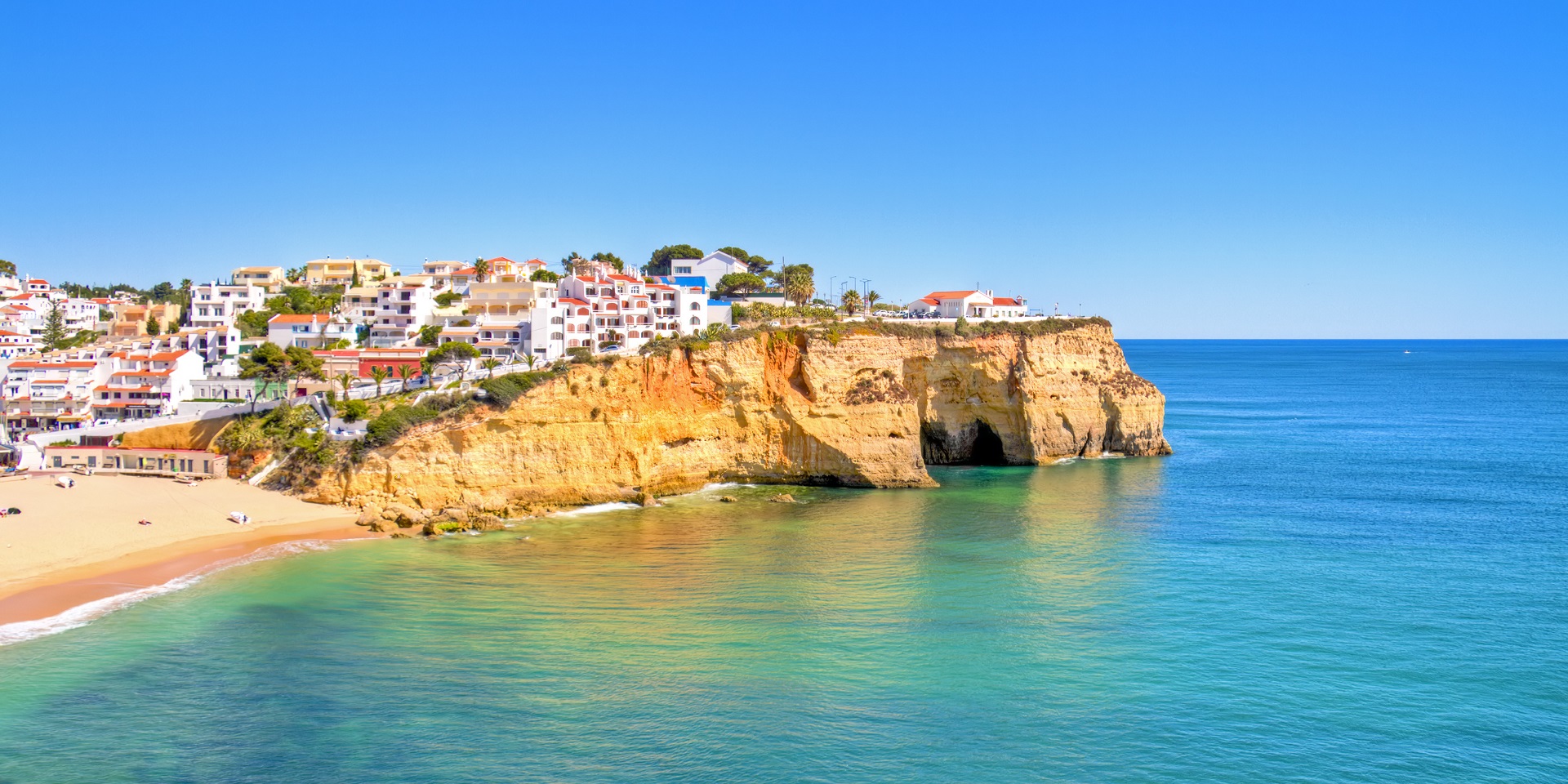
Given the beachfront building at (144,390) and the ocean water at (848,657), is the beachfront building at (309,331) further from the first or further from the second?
the ocean water at (848,657)

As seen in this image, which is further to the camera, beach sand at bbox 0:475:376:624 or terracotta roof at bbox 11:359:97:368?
terracotta roof at bbox 11:359:97:368

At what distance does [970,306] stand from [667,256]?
3436cm

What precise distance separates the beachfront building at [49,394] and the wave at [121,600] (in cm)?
2773

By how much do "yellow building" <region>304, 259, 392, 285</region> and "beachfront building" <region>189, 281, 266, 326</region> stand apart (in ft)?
42.5

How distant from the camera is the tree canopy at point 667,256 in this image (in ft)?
317

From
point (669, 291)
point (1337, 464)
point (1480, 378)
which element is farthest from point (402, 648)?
point (1480, 378)

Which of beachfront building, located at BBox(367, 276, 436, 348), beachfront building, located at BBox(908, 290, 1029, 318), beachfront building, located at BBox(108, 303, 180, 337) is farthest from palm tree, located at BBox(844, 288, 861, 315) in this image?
beachfront building, located at BBox(108, 303, 180, 337)

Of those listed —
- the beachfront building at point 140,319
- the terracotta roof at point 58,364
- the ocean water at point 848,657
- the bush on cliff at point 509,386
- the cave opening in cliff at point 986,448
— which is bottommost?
the ocean water at point 848,657

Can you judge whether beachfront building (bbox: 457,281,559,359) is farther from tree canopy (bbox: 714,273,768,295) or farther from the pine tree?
the pine tree

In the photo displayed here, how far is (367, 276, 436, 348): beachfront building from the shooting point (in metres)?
71.0

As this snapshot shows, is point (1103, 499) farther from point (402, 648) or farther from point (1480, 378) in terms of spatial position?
point (1480, 378)

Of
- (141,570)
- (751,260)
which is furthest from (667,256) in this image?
(141,570)

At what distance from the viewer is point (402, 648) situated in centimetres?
2820

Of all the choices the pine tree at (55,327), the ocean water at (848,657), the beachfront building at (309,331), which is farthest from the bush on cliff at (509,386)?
the pine tree at (55,327)
